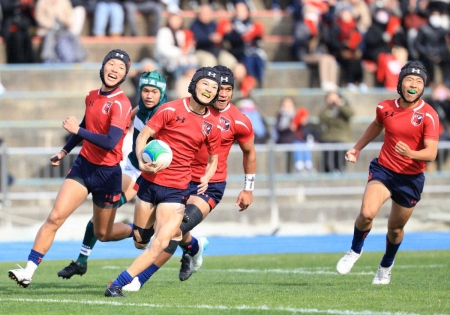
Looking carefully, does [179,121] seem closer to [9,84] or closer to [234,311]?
[234,311]

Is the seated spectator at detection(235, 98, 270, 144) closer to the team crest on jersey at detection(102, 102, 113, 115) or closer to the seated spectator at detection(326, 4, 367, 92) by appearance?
the seated spectator at detection(326, 4, 367, 92)

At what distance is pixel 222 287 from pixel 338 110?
458 inches

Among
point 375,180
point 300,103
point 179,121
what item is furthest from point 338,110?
point 179,121

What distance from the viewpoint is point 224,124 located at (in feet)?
37.5

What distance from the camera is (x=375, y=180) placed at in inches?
456

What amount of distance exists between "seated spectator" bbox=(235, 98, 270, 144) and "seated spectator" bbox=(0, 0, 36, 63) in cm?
553

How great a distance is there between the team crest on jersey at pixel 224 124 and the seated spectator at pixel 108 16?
14.3 m

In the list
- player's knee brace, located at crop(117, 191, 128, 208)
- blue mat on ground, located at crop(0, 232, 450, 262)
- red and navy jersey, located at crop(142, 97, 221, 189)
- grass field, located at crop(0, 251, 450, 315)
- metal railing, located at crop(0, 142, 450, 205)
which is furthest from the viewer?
metal railing, located at crop(0, 142, 450, 205)

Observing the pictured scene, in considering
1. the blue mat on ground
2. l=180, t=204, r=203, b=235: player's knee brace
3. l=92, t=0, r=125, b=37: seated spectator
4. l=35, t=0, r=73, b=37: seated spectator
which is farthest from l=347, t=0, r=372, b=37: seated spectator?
l=180, t=204, r=203, b=235: player's knee brace

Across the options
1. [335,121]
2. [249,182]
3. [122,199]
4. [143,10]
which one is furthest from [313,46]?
[249,182]

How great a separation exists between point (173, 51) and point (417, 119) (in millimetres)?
12846

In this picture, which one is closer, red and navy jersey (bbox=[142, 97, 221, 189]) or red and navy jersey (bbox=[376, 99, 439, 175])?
red and navy jersey (bbox=[142, 97, 221, 189])

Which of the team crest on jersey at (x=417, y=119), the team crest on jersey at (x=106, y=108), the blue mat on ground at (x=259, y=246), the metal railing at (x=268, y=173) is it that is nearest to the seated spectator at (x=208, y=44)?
the metal railing at (x=268, y=173)

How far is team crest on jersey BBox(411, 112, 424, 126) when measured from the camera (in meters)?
11.3
